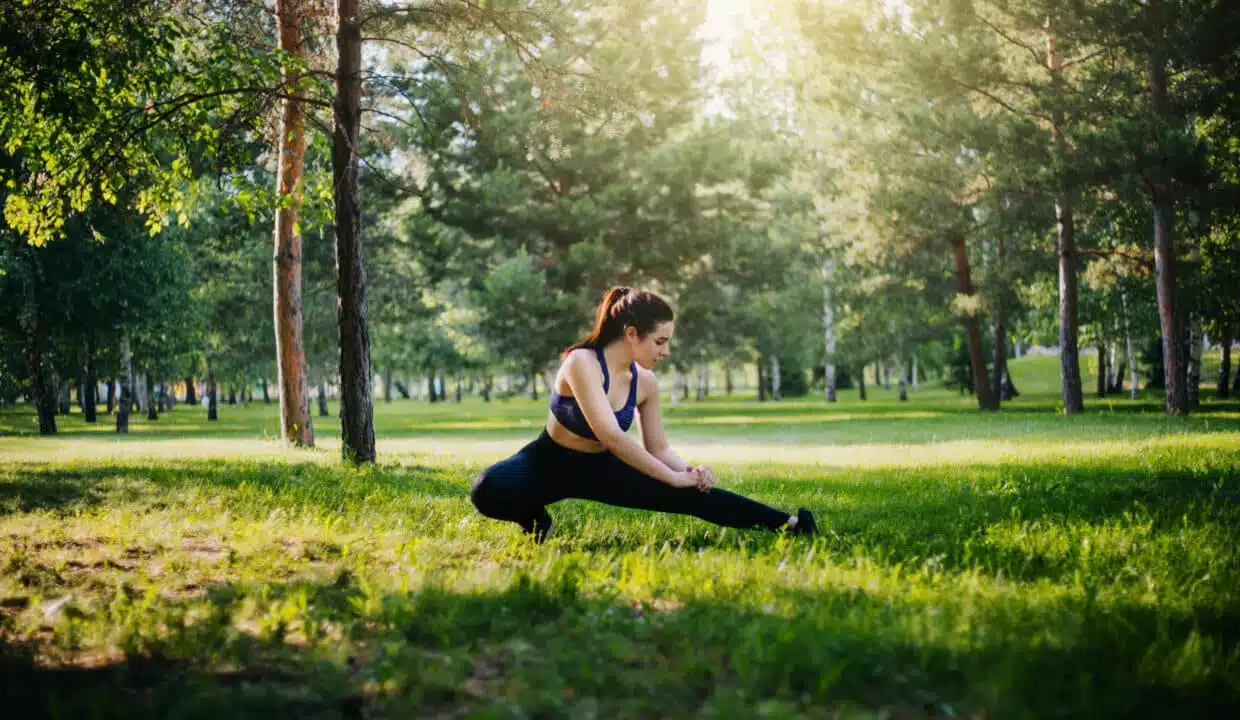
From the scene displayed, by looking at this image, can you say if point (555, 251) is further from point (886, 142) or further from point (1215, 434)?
point (1215, 434)

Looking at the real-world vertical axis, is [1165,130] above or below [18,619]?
above

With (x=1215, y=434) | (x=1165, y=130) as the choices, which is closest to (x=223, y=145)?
(x=1215, y=434)

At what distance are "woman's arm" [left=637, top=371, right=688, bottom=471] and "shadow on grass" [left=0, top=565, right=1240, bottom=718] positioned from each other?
164cm

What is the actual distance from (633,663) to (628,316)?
2321 millimetres

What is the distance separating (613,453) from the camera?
502 centimetres

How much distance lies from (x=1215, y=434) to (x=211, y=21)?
51.6ft

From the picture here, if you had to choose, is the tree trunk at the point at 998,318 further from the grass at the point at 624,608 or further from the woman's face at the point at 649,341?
the woman's face at the point at 649,341

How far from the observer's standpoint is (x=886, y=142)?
81.3 feet

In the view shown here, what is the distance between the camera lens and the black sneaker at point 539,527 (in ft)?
17.3

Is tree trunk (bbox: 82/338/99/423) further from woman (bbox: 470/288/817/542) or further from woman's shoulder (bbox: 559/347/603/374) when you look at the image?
woman's shoulder (bbox: 559/347/603/374)

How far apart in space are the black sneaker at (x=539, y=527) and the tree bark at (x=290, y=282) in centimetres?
939

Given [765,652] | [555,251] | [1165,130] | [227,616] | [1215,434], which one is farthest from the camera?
[555,251]

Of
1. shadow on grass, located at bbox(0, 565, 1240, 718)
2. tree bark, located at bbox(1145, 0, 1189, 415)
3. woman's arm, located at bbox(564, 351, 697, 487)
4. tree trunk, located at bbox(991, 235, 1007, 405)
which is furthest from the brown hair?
tree trunk, located at bbox(991, 235, 1007, 405)

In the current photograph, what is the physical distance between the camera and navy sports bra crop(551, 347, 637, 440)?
194 inches
